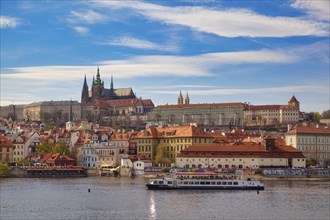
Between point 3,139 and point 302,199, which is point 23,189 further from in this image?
point 3,139

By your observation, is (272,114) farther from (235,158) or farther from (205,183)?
(205,183)

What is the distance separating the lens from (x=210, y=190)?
6125 centimetres

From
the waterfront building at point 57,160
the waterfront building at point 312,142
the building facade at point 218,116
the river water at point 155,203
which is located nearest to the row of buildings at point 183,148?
the waterfront building at point 312,142

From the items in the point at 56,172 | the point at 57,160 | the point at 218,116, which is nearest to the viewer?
the point at 56,172

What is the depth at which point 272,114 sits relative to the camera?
191 metres

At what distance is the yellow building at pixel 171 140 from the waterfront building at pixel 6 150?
16.9 m

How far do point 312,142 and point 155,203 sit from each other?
59.8 metres

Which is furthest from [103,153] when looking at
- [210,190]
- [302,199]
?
[302,199]

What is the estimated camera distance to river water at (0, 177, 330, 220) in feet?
132

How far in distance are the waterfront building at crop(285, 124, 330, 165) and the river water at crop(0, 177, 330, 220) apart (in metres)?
39.5

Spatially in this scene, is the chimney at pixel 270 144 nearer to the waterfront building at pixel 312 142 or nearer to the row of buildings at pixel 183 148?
the row of buildings at pixel 183 148

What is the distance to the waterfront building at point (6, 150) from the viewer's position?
302ft

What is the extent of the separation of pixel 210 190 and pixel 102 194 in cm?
1166

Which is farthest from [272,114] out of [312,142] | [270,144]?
[270,144]
